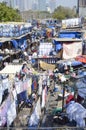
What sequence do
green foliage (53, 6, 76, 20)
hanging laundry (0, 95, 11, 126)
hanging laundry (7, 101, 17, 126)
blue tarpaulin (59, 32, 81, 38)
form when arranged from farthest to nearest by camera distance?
green foliage (53, 6, 76, 20)
blue tarpaulin (59, 32, 81, 38)
hanging laundry (0, 95, 11, 126)
hanging laundry (7, 101, 17, 126)

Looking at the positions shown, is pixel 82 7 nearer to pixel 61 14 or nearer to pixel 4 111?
pixel 61 14

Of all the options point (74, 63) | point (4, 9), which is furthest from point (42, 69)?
point (4, 9)

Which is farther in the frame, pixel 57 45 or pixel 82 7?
pixel 82 7

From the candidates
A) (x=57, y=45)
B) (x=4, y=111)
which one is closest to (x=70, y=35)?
(x=57, y=45)

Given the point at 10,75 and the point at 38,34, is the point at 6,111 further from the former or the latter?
the point at 38,34

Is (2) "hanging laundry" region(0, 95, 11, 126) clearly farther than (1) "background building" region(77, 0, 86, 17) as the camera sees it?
No

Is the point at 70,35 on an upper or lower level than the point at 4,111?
upper

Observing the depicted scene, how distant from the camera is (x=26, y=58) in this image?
1101 inches

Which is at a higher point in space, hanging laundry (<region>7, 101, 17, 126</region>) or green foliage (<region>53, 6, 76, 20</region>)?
green foliage (<region>53, 6, 76, 20</region>)

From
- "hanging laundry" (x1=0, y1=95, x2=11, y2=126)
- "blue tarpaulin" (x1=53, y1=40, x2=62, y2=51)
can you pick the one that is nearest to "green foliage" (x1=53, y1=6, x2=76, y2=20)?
"blue tarpaulin" (x1=53, y1=40, x2=62, y2=51)

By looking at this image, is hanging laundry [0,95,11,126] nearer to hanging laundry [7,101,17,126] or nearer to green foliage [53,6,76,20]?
hanging laundry [7,101,17,126]

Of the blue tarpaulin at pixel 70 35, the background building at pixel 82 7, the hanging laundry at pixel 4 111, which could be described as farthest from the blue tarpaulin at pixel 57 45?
the background building at pixel 82 7

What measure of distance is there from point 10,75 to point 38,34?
2419 centimetres

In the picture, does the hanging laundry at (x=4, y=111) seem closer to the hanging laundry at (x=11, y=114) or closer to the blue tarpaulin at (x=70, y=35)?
the hanging laundry at (x=11, y=114)
